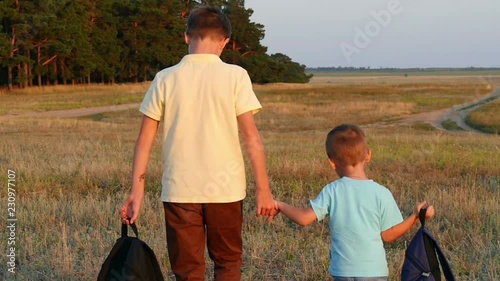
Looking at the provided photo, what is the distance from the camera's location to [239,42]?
7438cm

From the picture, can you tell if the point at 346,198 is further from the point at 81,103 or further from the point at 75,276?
the point at 81,103

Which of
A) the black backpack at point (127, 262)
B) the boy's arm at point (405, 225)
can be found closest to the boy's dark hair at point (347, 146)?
the boy's arm at point (405, 225)

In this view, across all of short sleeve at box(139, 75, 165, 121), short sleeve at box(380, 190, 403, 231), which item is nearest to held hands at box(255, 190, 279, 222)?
short sleeve at box(380, 190, 403, 231)

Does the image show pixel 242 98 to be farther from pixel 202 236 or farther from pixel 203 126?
pixel 202 236

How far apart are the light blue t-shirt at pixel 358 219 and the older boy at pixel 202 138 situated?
1.48 ft

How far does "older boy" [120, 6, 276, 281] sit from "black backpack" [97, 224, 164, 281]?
16cm

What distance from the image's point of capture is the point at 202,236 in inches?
141

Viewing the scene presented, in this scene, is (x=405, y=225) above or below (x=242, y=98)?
below

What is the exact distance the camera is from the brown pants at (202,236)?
3475 mm

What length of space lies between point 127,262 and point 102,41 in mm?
58933

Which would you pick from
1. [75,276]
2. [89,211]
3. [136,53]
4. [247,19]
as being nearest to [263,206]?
[75,276]

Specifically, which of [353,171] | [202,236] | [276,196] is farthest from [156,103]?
[276,196]

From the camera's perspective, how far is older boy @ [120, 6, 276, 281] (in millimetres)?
3414

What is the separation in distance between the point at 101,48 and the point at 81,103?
2225 cm
